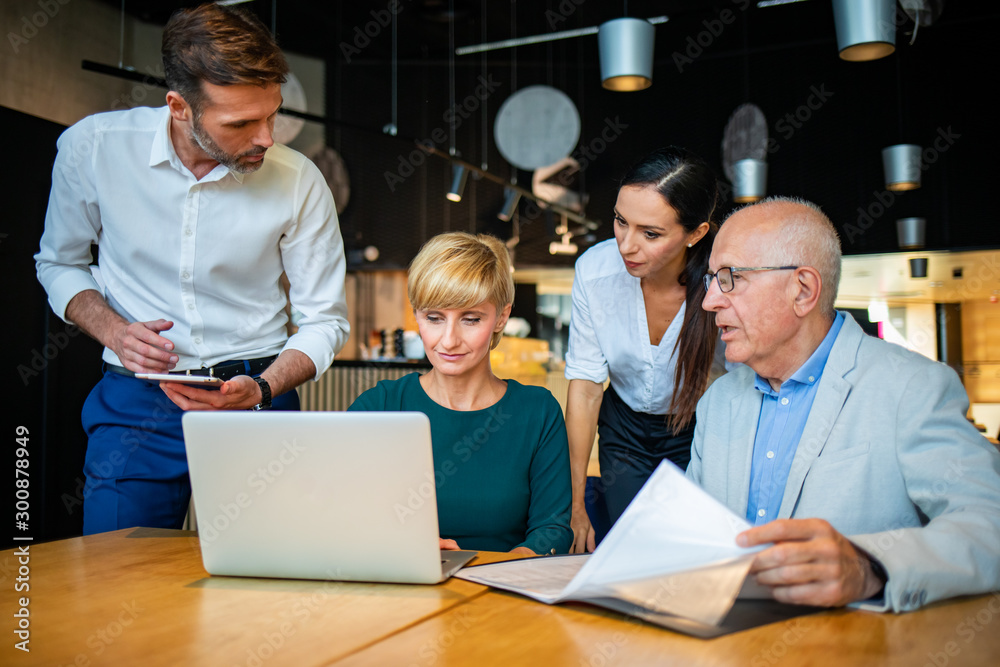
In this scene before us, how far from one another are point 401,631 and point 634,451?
4.95ft

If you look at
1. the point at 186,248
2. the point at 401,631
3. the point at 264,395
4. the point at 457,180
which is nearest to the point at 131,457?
the point at 264,395

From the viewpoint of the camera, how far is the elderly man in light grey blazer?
0.98 meters

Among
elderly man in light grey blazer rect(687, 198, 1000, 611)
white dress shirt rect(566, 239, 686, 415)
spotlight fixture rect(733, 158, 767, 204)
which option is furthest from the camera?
spotlight fixture rect(733, 158, 767, 204)

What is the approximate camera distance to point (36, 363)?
333cm

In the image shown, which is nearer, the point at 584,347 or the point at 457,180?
the point at 584,347

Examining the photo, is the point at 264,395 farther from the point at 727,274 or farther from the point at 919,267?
the point at 919,267

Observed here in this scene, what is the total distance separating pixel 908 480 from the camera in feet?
4.10

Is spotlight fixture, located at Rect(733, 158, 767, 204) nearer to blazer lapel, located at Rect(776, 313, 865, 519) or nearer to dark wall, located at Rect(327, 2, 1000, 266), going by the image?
dark wall, located at Rect(327, 2, 1000, 266)

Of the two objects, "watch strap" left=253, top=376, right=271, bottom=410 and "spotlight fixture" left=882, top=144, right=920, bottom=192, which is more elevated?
"spotlight fixture" left=882, top=144, right=920, bottom=192

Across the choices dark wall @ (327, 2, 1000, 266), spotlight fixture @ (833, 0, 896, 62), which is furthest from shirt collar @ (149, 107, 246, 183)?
dark wall @ (327, 2, 1000, 266)

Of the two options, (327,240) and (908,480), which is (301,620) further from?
(327,240)

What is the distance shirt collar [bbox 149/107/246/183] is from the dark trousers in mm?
1288

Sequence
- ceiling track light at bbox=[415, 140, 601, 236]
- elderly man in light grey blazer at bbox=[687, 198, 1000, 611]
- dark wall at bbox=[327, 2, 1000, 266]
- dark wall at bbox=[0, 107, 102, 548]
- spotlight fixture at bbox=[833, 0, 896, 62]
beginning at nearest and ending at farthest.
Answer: elderly man in light grey blazer at bbox=[687, 198, 1000, 611] < spotlight fixture at bbox=[833, 0, 896, 62] < dark wall at bbox=[0, 107, 102, 548] < ceiling track light at bbox=[415, 140, 601, 236] < dark wall at bbox=[327, 2, 1000, 266]

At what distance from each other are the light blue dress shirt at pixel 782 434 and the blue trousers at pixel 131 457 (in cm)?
125
